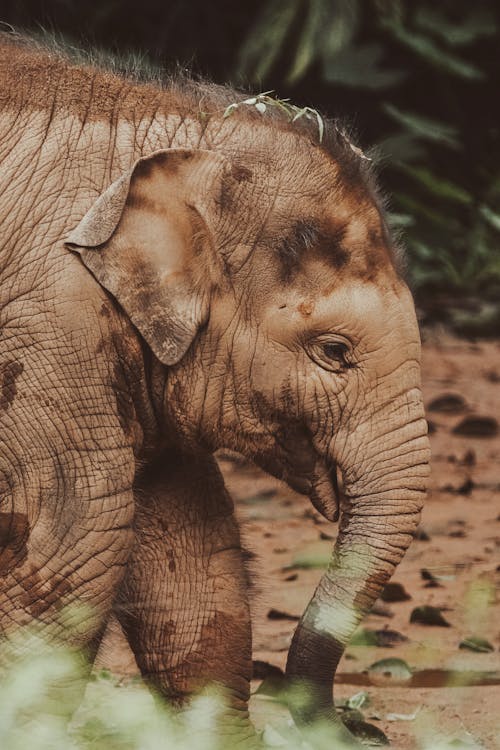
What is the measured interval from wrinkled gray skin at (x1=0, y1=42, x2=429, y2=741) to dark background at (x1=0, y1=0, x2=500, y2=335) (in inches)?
284

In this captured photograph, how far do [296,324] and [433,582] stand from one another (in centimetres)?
247

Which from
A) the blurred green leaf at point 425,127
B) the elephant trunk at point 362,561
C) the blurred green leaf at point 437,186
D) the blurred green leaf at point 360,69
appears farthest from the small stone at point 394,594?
the blurred green leaf at point 360,69

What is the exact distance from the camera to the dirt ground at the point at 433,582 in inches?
225

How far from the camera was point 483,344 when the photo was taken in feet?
39.2

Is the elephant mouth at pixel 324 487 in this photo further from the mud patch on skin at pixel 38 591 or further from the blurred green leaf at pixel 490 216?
the blurred green leaf at pixel 490 216

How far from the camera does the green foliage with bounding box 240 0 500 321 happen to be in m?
12.7

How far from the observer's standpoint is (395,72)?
13281mm

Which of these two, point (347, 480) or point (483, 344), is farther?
point (483, 344)

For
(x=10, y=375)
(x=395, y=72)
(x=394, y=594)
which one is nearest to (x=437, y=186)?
(x=395, y=72)

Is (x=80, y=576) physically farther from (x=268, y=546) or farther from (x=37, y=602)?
(x=268, y=546)

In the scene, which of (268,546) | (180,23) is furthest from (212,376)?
(180,23)

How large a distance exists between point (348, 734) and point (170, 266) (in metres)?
1.53

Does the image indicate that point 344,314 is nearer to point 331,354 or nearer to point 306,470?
point 331,354

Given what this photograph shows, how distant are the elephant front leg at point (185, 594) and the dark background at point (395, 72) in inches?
269
